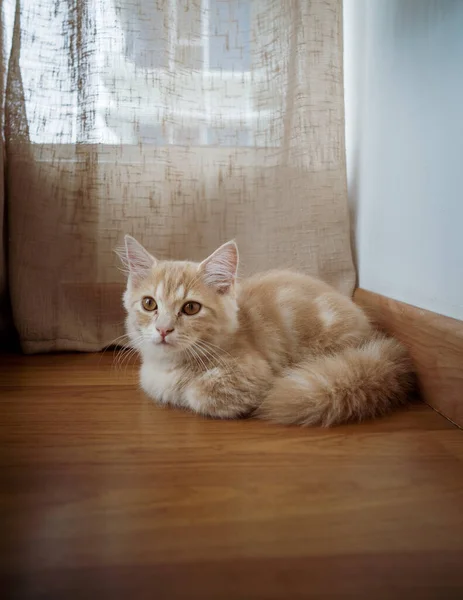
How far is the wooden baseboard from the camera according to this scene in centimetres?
114

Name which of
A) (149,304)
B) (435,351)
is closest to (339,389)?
(435,351)

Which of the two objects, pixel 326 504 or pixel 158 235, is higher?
pixel 158 235

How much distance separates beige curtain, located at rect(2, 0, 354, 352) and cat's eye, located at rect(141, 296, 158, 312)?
564 mm

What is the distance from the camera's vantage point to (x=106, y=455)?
1.00m

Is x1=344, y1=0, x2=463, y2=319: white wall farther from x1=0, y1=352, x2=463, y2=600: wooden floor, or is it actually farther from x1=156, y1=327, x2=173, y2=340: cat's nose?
x1=156, y1=327, x2=173, y2=340: cat's nose

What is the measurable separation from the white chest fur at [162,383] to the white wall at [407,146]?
651 mm

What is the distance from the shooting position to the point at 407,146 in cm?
141

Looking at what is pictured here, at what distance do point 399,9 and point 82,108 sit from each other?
102cm

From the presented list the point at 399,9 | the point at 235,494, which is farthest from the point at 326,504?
the point at 399,9

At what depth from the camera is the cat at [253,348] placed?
118 centimetres

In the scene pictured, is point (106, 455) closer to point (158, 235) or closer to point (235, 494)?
point (235, 494)

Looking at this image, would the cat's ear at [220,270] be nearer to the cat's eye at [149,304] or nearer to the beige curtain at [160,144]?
the cat's eye at [149,304]

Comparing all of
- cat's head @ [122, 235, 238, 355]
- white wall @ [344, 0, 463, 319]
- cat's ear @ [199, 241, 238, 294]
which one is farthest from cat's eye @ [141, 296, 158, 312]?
white wall @ [344, 0, 463, 319]

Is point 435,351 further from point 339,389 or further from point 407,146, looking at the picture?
point 407,146
